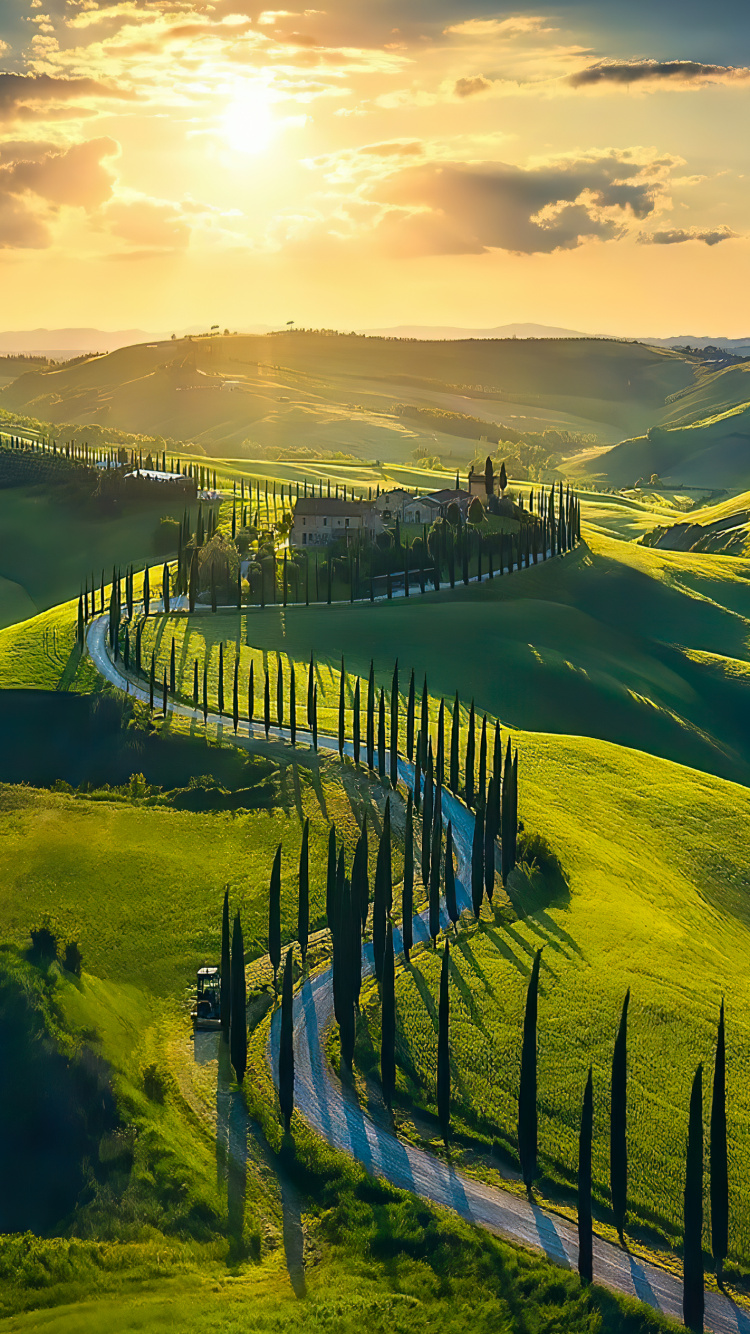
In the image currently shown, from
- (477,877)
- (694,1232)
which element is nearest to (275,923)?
(477,877)

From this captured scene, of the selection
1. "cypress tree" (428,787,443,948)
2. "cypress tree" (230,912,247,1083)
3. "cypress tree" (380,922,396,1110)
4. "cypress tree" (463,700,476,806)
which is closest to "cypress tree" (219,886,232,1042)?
"cypress tree" (230,912,247,1083)

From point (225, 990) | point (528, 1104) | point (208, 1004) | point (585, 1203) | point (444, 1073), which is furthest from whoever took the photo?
point (208, 1004)

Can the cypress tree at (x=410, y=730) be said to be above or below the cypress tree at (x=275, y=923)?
above

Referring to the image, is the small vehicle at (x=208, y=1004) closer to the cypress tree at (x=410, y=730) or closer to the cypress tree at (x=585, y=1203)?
the cypress tree at (x=585, y=1203)

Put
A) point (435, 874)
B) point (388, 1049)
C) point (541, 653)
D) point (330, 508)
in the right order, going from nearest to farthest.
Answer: point (388, 1049) → point (435, 874) → point (541, 653) → point (330, 508)

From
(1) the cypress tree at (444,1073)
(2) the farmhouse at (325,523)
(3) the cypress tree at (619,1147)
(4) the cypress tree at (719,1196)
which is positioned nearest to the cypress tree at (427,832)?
(1) the cypress tree at (444,1073)

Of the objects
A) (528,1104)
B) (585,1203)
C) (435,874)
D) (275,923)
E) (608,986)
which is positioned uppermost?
(435,874)

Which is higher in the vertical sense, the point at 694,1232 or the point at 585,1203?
the point at 585,1203

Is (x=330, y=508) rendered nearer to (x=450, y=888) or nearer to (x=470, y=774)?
(x=470, y=774)
